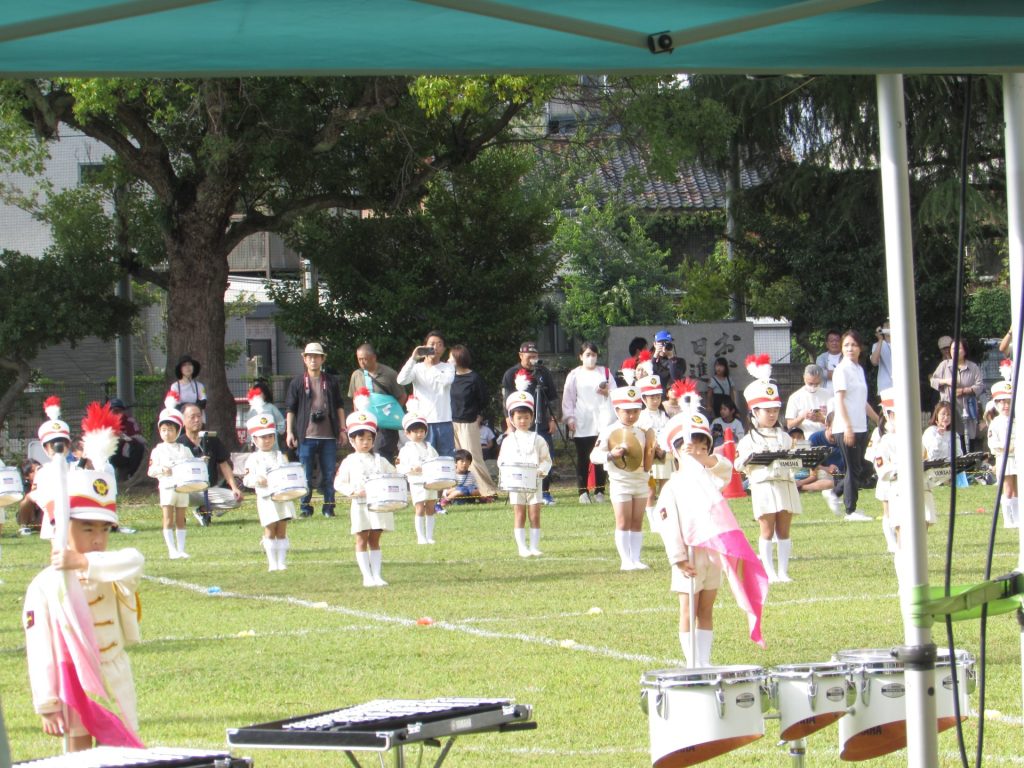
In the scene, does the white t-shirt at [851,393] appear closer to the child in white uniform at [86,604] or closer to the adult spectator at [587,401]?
the adult spectator at [587,401]

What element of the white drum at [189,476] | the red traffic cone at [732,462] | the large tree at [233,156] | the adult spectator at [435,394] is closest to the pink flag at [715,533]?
the red traffic cone at [732,462]

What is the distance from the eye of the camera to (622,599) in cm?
1156

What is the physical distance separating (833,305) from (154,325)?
A: 24100mm

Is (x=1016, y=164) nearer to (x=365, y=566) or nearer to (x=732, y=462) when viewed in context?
(x=365, y=566)

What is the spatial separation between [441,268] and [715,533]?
18899 millimetres

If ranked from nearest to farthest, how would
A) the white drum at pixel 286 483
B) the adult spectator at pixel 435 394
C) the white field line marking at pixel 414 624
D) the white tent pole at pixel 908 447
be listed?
the white tent pole at pixel 908 447, the white field line marking at pixel 414 624, the white drum at pixel 286 483, the adult spectator at pixel 435 394

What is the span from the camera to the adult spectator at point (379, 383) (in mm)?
19703

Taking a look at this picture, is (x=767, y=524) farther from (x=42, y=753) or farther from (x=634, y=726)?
(x=42, y=753)

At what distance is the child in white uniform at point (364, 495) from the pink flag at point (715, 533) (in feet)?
14.7

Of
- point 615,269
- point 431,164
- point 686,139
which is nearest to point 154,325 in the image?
point 615,269

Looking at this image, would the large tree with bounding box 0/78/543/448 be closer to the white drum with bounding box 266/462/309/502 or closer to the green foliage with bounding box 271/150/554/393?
the green foliage with bounding box 271/150/554/393

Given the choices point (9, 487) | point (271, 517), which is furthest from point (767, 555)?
point (9, 487)

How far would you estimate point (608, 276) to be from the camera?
40.4 meters

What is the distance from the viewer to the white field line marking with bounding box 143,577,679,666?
29.8ft
